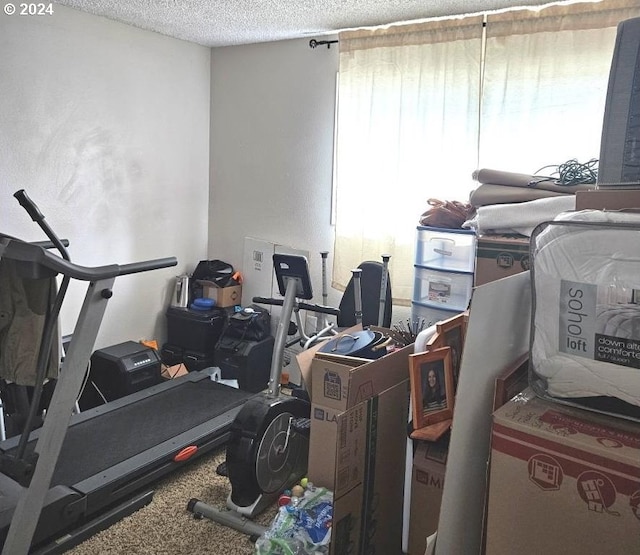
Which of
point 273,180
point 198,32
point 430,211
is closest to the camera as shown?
point 430,211

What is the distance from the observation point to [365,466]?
182cm

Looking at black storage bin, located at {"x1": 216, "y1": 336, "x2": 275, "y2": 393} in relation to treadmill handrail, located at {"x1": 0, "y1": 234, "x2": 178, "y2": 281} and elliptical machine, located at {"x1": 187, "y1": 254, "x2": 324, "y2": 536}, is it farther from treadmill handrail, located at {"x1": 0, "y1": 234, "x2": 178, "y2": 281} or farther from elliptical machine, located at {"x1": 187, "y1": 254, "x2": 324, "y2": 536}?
treadmill handrail, located at {"x1": 0, "y1": 234, "x2": 178, "y2": 281}

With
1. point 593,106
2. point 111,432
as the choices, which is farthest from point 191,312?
point 593,106

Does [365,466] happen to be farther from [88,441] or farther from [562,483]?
[88,441]

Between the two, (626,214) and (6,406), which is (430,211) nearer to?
(626,214)

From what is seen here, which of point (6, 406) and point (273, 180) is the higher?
→ point (273, 180)

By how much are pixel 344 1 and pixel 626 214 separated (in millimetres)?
2303

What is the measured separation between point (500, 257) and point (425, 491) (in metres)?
0.84

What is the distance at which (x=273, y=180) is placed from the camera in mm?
4047

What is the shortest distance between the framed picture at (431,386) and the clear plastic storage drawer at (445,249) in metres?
1.16

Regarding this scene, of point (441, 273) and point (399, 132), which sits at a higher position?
point (399, 132)

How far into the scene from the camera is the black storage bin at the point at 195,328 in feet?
12.6

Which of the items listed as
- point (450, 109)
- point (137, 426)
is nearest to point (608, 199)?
point (450, 109)

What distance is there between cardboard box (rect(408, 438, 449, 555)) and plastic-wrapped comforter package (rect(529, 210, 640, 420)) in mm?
636
